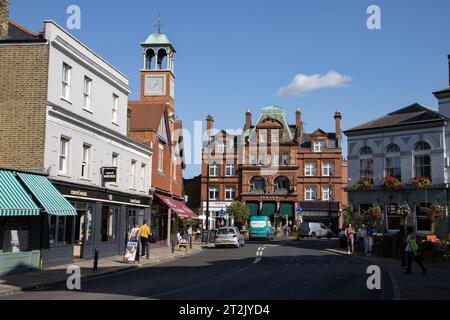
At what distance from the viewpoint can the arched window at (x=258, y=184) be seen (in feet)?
226

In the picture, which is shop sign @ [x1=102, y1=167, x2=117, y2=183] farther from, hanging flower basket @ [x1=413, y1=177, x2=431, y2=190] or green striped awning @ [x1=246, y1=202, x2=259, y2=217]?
green striped awning @ [x1=246, y1=202, x2=259, y2=217]

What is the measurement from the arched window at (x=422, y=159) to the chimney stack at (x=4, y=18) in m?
25.3

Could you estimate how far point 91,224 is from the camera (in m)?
25.9

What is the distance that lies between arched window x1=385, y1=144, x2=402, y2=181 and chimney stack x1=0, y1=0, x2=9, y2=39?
24807 millimetres

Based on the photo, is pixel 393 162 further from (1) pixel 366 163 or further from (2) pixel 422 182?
(2) pixel 422 182

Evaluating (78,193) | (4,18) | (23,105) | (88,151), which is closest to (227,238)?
(88,151)

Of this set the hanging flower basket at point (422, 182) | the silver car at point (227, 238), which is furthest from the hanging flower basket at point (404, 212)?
the silver car at point (227, 238)

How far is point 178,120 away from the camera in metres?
48.7

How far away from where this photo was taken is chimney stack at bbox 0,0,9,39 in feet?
77.0

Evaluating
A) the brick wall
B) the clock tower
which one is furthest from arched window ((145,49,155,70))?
the brick wall

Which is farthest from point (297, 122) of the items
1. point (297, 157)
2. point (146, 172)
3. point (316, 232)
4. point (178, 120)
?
point (146, 172)

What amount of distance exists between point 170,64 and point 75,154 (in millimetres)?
22677

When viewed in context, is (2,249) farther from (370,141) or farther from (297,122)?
(297,122)

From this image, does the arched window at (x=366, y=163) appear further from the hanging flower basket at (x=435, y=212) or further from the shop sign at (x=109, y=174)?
the shop sign at (x=109, y=174)
